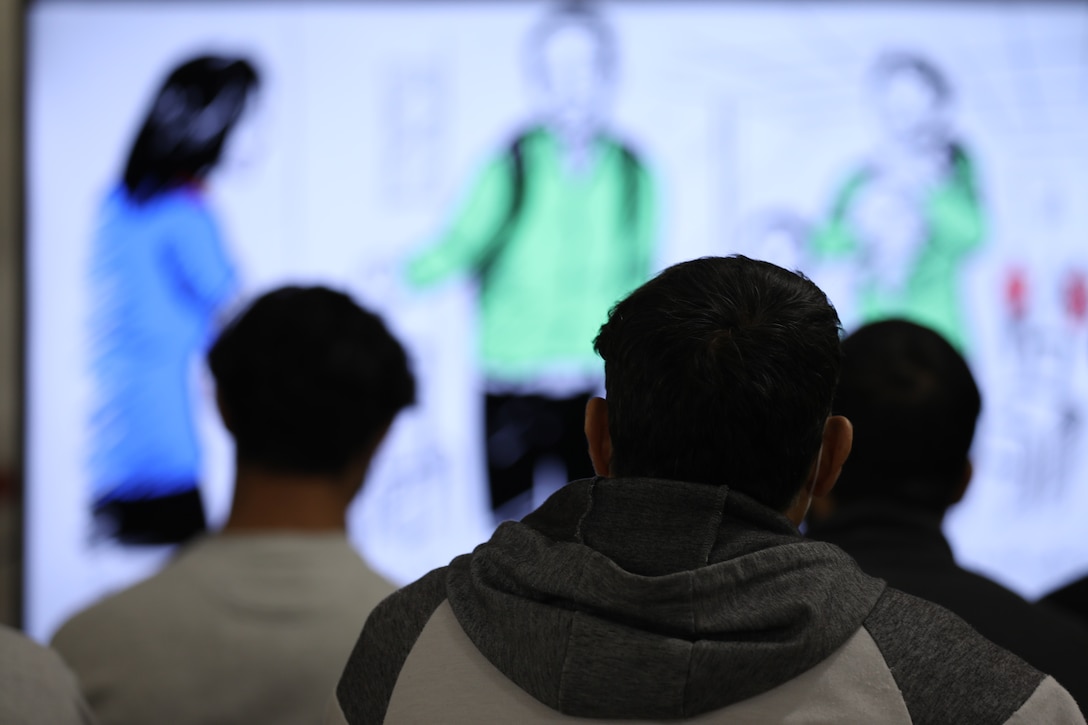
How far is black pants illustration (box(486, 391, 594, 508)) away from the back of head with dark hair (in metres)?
0.82

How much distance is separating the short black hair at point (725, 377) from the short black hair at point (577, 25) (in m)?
1.79

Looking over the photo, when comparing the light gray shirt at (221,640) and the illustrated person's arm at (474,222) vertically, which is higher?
the illustrated person's arm at (474,222)

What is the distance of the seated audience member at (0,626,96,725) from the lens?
2.88ft

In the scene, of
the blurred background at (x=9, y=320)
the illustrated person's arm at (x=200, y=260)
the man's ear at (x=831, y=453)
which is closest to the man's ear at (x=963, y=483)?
the man's ear at (x=831, y=453)

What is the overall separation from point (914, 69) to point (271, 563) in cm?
188

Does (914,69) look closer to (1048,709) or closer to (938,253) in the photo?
(938,253)

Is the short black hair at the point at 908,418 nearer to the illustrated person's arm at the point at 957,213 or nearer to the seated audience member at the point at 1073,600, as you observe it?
the seated audience member at the point at 1073,600

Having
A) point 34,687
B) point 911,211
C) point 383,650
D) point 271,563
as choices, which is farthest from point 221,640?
point 911,211

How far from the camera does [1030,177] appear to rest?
8.03 feet

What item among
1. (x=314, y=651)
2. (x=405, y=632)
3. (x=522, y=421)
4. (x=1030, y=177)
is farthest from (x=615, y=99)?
(x=405, y=632)

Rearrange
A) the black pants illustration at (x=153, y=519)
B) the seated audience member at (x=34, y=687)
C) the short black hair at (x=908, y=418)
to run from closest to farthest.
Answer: the seated audience member at (x=34, y=687), the short black hair at (x=908, y=418), the black pants illustration at (x=153, y=519)

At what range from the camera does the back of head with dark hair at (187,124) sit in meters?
2.41

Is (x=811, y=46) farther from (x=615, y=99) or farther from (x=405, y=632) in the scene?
(x=405, y=632)

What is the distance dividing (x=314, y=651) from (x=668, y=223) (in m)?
1.54
